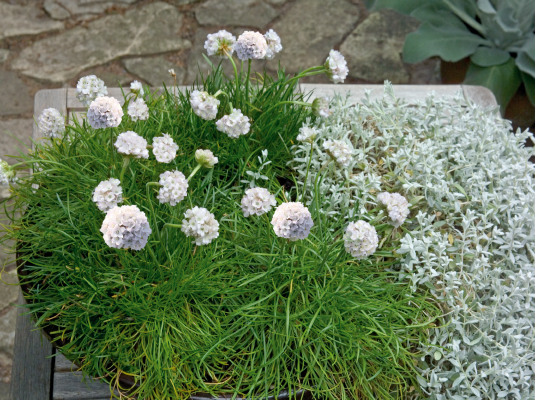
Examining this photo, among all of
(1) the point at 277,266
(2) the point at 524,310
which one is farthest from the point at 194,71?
(2) the point at 524,310

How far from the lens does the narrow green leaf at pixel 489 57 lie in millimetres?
2613

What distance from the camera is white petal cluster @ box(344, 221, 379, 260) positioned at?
1043 millimetres

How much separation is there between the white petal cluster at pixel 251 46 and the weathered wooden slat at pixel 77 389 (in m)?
0.87

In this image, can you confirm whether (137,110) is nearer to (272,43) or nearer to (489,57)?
(272,43)

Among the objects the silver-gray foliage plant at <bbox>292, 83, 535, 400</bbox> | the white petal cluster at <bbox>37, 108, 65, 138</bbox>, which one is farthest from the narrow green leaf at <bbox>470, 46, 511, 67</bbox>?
the white petal cluster at <bbox>37, 108, 65, 138</bbox>

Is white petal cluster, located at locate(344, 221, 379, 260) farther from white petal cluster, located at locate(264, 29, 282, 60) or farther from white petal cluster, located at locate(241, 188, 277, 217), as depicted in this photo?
white petal cluster, located at locate(264, 29, 282, 60)

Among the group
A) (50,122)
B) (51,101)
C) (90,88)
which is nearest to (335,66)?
(90,88)

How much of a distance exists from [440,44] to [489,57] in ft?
0.83

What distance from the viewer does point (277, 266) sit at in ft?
3.96

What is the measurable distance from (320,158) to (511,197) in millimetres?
509

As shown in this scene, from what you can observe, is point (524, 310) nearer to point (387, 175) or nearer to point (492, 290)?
point (492, 290)

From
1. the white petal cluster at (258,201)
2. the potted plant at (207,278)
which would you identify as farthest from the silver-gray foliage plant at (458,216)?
the white petal cluster at (258,201)

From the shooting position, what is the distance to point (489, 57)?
263cm

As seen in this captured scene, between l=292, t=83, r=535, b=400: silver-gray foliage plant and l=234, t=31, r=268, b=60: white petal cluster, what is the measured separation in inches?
11.4
